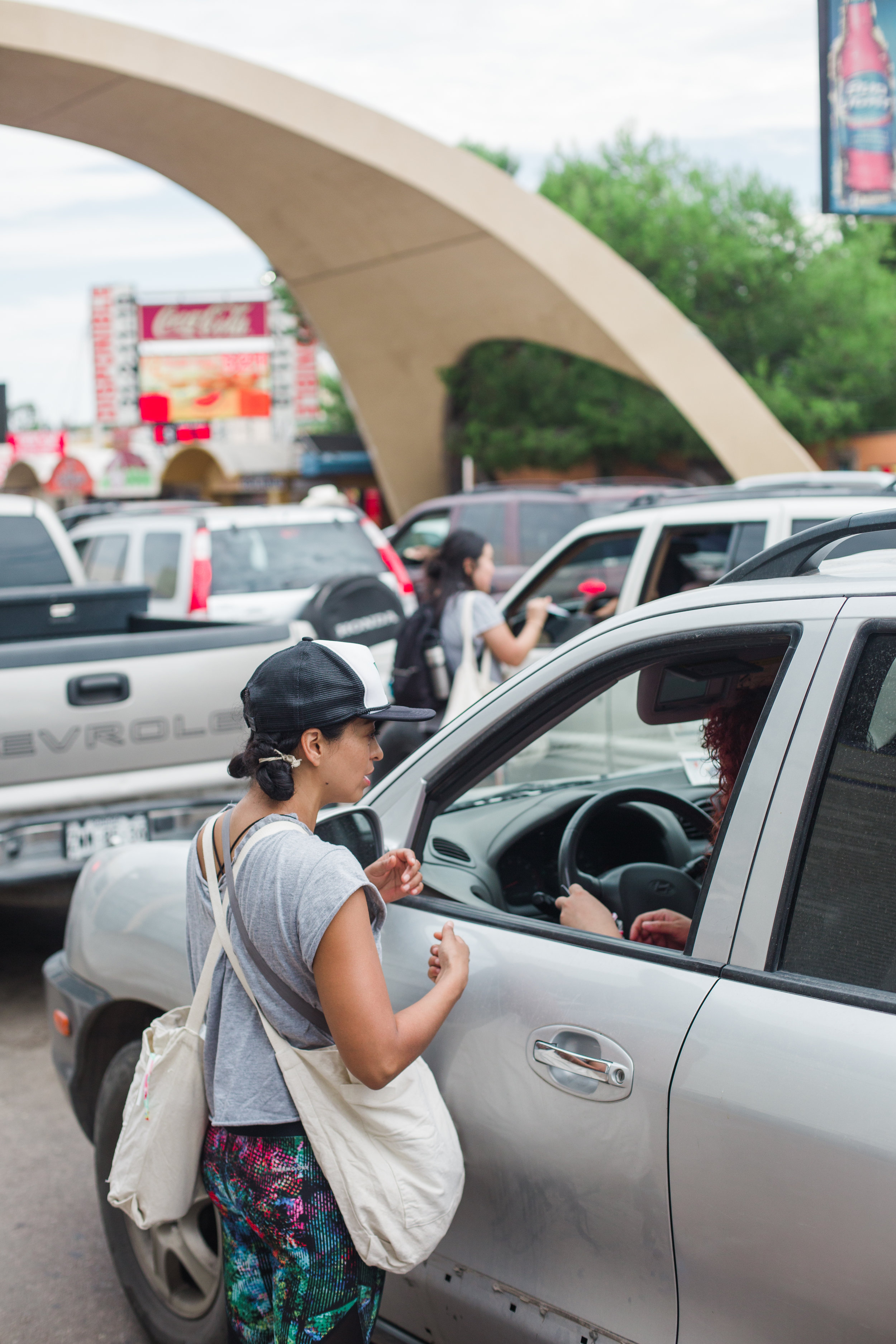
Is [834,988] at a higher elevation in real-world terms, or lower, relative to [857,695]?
lower

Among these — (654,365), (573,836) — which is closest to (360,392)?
(654,365)

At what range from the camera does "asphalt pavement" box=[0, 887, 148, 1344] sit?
314 centimetres

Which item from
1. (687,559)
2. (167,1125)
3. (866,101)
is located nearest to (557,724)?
(167,1125)

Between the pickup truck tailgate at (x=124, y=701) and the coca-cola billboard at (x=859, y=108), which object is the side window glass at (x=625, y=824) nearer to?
the pickup truck tailgate at (x=124, y=701)

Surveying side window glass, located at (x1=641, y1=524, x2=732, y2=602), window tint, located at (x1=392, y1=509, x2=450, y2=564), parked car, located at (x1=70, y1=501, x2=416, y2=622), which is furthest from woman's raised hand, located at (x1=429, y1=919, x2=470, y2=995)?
window tint, located at (x1=392, y1=509, x2=450, y2=564)

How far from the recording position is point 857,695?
180 cm

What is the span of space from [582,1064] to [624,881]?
0.75 m

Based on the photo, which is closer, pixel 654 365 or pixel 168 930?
pixel 168 930

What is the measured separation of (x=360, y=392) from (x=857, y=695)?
28920mm

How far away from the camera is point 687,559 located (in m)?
6.04

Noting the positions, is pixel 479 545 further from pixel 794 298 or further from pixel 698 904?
pixel 794 298

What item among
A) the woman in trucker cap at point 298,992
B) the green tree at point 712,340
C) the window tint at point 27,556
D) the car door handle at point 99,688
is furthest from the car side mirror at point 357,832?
the green tree at point 712,340

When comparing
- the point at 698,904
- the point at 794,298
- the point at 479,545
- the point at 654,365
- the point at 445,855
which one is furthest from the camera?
the point at 794,298

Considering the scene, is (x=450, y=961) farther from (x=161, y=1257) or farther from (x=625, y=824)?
(x=161, y=1257)
